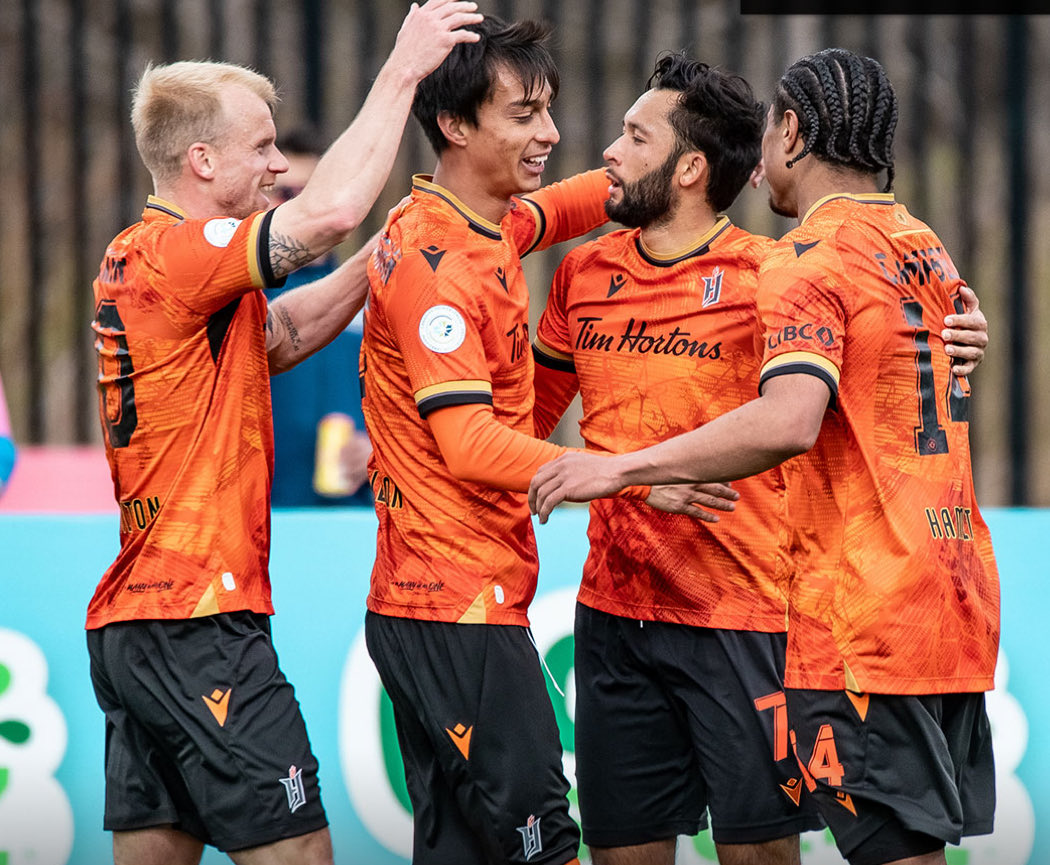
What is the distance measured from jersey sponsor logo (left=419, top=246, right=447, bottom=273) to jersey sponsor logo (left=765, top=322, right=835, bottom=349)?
0.78m

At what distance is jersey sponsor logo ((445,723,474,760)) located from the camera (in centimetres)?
314

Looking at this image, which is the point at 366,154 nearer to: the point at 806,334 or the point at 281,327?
the point at 281,327

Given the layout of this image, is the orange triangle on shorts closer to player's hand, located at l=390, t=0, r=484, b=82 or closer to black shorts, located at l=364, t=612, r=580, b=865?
black shorts, located at l=364, t=612, r=580, b=865

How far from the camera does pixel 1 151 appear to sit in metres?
6.32

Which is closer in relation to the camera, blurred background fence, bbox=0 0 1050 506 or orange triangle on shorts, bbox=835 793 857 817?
orange triangle on shorts, bbox=835 793 857 817

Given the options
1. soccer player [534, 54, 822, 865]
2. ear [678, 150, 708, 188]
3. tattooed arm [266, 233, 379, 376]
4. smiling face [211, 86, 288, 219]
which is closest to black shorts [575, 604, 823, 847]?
soccer player [534, 54, 822, 865]

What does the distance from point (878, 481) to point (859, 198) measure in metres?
0.58

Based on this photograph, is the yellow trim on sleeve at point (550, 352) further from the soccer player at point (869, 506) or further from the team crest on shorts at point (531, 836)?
the team crest on shorts at point (531, 836)

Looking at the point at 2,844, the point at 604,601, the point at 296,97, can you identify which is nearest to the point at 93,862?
the point at 2,844

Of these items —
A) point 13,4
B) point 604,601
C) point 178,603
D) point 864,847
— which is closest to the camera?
point 864,847

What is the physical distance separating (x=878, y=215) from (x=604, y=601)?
1137 millimetres

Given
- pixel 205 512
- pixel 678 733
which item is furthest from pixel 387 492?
pixel 678 733

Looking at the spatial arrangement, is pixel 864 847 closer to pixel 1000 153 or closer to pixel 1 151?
pixel 1000 153

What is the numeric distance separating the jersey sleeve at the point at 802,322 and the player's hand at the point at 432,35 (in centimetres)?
88
